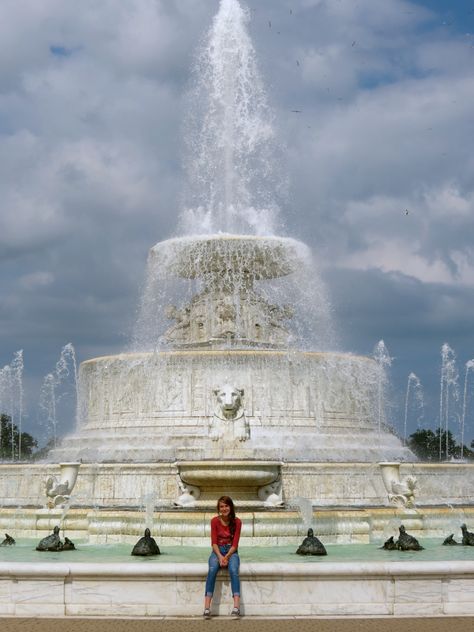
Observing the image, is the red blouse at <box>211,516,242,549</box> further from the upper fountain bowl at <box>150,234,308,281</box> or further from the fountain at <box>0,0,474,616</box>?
the upper fountain bowl at <box>150,234,308,281</box>

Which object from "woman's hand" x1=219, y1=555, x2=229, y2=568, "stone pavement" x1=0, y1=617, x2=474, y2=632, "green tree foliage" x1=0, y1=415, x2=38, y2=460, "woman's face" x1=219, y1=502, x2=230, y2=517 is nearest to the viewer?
"stone pavement" x1=0, y1=617, x2=474, y2=632

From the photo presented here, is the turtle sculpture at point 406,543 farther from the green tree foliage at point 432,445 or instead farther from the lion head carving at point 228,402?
the green tree foliage at point 432,445

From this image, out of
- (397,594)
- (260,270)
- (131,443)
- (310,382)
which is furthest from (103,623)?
(260,270)

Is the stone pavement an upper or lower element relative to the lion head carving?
lower

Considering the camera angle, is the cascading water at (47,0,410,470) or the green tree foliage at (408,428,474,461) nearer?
the cascading water at (47,0,410,470)

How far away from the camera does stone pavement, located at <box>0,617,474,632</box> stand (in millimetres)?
7270

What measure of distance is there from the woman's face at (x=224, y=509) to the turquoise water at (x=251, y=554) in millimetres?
1175

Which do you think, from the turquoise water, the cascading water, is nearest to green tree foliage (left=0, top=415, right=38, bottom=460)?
the cascading water

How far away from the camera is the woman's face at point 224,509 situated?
8.61 m

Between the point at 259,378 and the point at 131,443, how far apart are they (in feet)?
11.6

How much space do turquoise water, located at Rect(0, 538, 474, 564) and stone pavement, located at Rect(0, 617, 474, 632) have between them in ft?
5.34

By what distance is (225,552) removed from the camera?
27.1 feet

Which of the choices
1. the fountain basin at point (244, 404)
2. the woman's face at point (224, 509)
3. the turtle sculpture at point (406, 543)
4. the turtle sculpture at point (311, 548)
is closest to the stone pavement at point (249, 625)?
the woman's face at point (224, 509)

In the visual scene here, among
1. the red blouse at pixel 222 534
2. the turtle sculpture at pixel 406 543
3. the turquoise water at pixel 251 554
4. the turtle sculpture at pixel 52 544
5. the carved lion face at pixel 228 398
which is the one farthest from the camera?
the carved lion face at pixel 228 398
